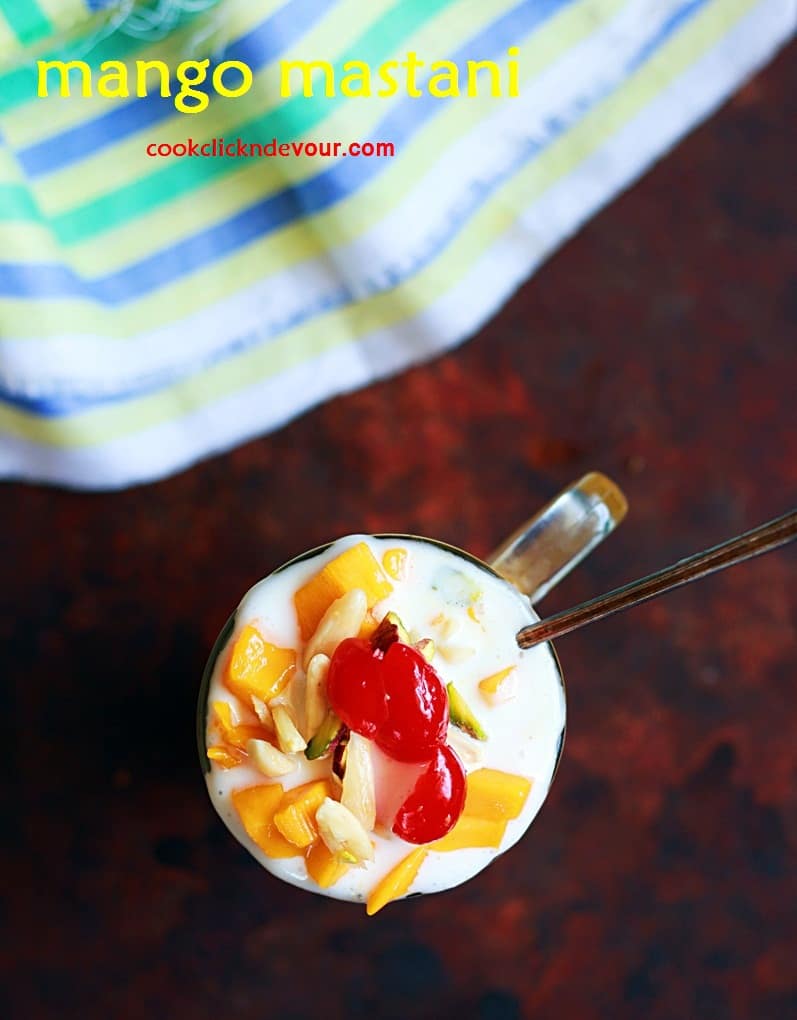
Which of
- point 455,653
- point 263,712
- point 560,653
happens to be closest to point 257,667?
point 263,712

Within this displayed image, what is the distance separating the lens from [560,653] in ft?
3.54

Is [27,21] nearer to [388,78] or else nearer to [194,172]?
[194,172]

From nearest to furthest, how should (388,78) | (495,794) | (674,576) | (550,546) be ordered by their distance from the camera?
(674,576), (495,794), (550,546), (388,78)

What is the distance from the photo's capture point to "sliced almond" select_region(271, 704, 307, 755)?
763 millimetres

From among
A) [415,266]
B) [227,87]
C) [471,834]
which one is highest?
[227,87]

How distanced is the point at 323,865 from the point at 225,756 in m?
0.10

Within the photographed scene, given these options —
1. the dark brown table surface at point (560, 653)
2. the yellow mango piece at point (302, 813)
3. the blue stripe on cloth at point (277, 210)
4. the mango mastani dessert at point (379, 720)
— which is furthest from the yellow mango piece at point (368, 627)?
the blue stripe on cloth at point (277, 210)

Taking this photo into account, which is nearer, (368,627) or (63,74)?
(368,627)

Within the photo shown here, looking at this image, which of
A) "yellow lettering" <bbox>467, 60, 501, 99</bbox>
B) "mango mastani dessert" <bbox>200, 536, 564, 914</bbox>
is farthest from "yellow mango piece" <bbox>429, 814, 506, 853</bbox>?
"yellow lettering" <bbox>467, 60, 501, 99</bbox>

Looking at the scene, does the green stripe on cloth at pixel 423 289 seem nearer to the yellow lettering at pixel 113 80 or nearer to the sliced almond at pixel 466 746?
the yellow lettering at pixel 113 80

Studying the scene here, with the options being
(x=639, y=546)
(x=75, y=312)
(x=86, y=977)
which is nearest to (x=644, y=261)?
(x=639, y=546)

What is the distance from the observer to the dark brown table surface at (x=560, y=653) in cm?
105

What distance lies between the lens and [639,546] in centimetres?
109

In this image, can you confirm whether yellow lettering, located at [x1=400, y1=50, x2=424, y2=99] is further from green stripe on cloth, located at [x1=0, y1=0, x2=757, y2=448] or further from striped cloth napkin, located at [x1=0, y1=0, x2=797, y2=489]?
green stripe on cloth, located at [x1=0, y1=0, x2=757, y2=448]
